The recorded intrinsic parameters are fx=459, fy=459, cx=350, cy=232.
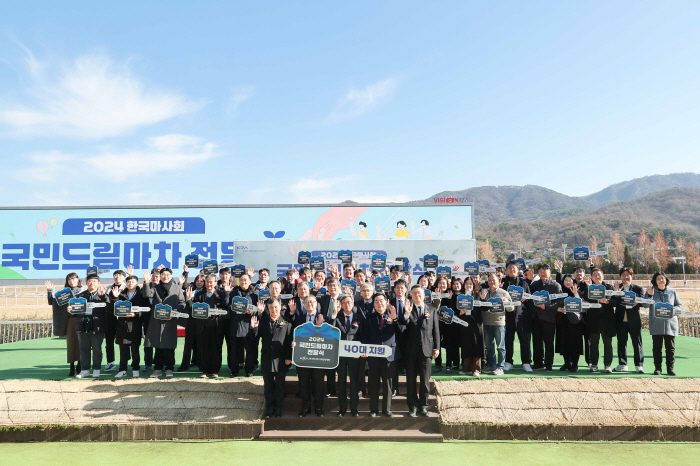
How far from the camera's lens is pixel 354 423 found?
616 centimetres

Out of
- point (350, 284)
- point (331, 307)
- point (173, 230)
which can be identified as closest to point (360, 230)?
point (173, 230)

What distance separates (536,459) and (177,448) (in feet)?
14.3

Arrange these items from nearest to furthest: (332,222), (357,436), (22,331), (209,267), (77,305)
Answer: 1. (357,436)
2. (77,305)
3. (209,267)
4. (22,331)
5. (332,222)

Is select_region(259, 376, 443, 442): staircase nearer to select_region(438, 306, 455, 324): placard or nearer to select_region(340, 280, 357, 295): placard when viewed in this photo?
select_region(438, 306, 455, 324): placard

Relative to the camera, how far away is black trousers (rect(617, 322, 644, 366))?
7516mm

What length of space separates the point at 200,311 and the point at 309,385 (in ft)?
7.29

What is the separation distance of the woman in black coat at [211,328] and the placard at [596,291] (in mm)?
6037

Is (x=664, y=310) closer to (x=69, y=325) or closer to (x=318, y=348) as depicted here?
(x=318, y=348)

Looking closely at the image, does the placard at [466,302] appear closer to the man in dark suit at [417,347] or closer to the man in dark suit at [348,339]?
the man in dark suit at [417,347]

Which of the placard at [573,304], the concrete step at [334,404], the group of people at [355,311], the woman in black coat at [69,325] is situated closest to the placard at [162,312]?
the group of people at [355,311]

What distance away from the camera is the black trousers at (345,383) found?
20.7 ft

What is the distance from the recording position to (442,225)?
1908 cm

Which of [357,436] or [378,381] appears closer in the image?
[357,436]

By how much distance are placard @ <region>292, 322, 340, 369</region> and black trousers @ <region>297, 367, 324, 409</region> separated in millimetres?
219
